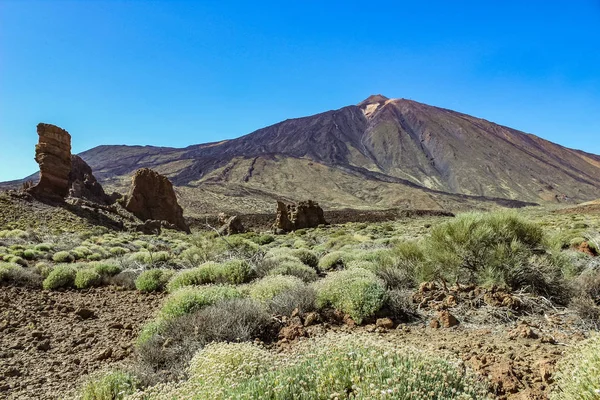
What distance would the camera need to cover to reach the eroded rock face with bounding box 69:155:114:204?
123ft

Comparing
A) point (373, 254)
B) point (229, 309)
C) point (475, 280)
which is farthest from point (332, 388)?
point (373, 254)

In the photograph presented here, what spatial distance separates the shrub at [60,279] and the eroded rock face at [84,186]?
1159 inches

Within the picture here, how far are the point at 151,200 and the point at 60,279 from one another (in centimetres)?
2749

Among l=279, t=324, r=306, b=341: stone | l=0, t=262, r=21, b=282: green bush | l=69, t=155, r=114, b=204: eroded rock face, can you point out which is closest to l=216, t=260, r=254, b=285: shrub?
l=279, t=324, r=306, b=341: stone

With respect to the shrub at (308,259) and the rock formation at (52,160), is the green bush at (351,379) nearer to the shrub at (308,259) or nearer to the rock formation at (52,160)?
the shrub at (308,259)

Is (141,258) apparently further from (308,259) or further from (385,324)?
(385,324)

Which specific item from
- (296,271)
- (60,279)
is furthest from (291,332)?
(60,279)

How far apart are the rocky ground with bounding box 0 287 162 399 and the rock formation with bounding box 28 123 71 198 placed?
24.5 metres

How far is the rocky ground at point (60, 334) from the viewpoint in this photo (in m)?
4.65

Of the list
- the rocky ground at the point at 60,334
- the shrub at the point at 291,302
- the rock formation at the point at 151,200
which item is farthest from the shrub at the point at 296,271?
the rock formation at the point at 151,200

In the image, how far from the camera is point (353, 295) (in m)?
5.96

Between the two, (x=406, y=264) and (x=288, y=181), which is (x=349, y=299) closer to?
(x=406, y=264)

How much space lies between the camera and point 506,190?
13550 centimetres

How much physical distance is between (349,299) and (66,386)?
3.88m
